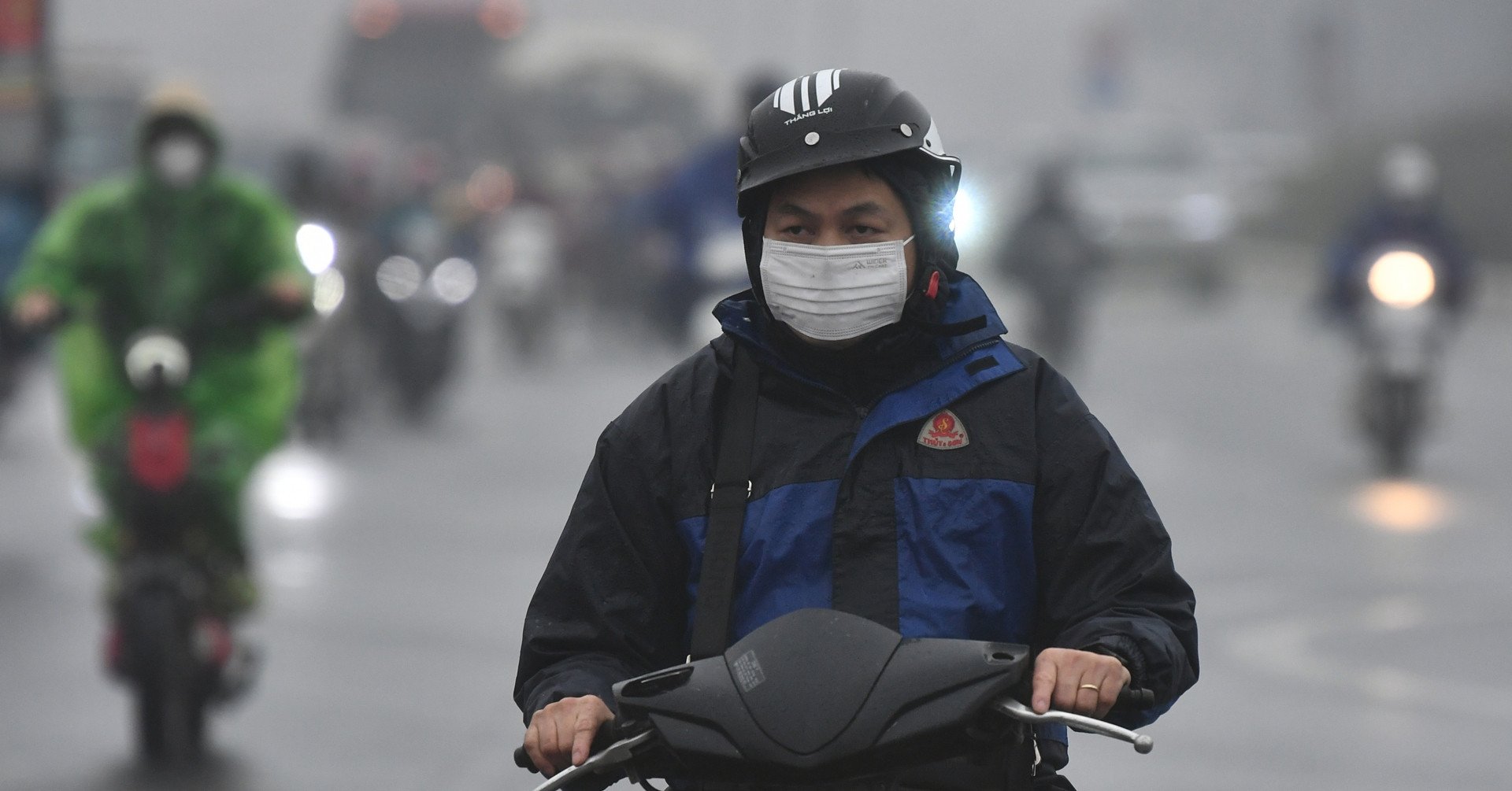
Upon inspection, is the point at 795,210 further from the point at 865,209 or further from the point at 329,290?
the point at 329,290

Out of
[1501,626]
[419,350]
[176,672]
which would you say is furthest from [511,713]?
[419,350]

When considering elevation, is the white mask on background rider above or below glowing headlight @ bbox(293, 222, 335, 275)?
below

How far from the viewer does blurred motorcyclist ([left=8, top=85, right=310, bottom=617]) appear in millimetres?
8008

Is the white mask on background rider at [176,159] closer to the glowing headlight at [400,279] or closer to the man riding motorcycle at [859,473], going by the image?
the man riding motorcycle at [859,473]

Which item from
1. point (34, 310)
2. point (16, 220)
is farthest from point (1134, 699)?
point (16, 220)

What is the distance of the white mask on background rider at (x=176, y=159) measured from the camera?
8.46m

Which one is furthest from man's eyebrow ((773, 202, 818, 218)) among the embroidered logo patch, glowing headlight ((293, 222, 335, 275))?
glowing headlight ((293, 222, 335, 275))

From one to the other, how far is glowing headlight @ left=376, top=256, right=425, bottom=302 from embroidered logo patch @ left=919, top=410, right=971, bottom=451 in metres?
15.6

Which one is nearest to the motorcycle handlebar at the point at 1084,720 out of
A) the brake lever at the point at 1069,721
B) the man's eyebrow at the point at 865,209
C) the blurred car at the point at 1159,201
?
the brake lever at the point at 1069,721

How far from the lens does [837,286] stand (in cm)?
341

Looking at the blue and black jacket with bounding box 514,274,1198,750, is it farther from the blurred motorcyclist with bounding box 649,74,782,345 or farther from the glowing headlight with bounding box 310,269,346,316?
the glowing headlight with bounding box 310,269,346,316

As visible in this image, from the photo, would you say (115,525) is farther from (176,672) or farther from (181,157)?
(181,157)

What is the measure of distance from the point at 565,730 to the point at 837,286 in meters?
0.64

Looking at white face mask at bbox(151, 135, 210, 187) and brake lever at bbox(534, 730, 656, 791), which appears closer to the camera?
brake lever at bbox(534, 730, 656, 791)
